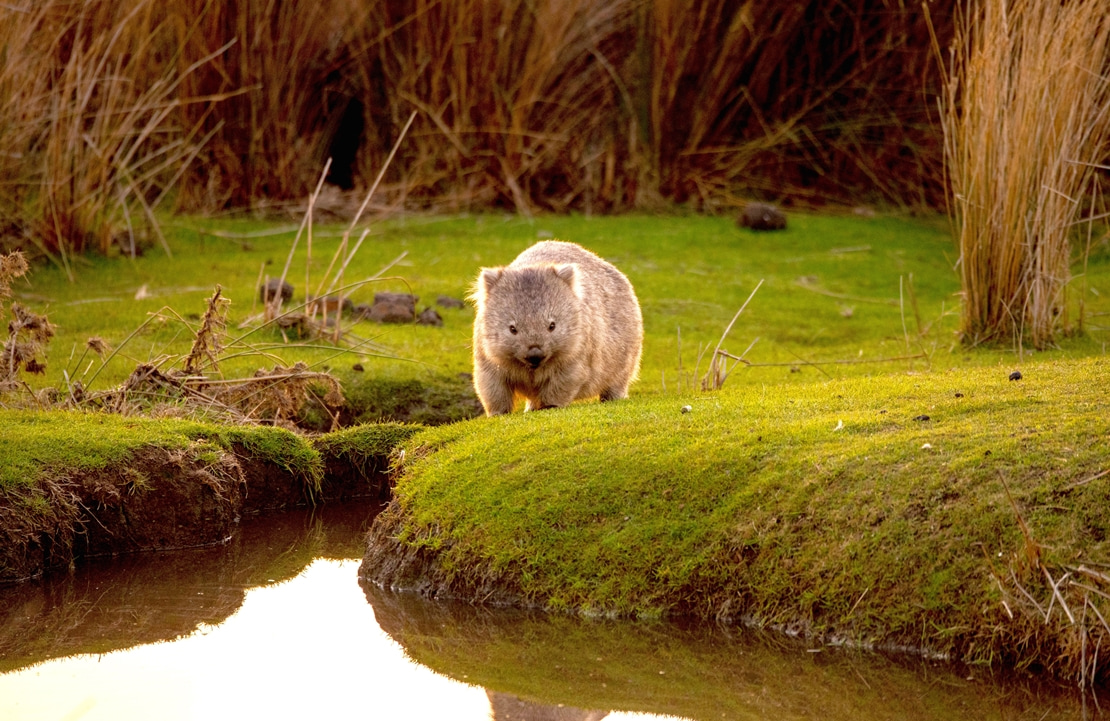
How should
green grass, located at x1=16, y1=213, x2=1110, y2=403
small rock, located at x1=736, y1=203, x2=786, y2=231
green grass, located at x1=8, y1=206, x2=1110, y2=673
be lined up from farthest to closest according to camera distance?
small rock, located at x1=736, y1=203, x2=786, y2=231
green grass, located at x1=16, y1=213, x2=1110, y2=403
green grass, located at x1=8, y1=206, x2=1110, y2=673

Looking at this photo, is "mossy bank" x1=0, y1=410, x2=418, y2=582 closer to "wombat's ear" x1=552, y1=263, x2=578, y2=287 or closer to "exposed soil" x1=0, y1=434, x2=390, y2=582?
"exposed soil" x1=0, y1=434, x2=390, y2=582

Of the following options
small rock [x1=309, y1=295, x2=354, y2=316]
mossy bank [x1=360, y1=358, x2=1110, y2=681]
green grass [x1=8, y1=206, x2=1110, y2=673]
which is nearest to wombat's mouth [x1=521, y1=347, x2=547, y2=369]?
green grass [x1=8, y1=206, x2=1110, y2=673]

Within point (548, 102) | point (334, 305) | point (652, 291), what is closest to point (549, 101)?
point (548, 102)

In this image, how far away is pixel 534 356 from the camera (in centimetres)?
654

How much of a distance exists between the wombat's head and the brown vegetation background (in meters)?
5.39

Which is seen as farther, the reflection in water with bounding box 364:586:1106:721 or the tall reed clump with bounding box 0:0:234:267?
the tall reed clump with bounding box 0:0:234:267

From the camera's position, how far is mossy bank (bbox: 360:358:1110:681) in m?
4.41

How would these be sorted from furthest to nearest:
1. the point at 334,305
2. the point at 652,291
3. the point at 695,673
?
the point at 652,291
the point at 334,305
the point at 695,673

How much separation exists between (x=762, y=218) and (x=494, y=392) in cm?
608

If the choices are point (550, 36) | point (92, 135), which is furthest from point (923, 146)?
point (92, 135)

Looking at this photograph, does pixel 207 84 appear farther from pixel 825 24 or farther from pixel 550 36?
pixel 825 24

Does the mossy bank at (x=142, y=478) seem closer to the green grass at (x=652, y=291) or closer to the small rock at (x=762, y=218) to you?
the green grass at (x=652, y=291)

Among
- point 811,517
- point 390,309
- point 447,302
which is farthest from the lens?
point 447,302

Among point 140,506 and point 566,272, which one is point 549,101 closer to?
point 566,272
